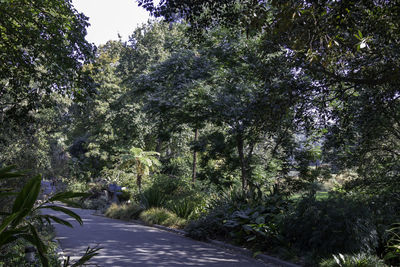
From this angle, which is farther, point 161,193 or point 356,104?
point 161,193

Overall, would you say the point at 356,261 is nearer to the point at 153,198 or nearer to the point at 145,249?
the point at 145,249

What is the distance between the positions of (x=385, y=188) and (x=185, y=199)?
7.70 m

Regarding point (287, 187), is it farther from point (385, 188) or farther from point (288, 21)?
point (288, 21)

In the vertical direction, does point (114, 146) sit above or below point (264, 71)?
above

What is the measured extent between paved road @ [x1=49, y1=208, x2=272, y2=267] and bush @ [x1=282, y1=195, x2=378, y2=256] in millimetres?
1215

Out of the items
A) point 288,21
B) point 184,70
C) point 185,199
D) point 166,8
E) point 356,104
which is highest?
point 184,70

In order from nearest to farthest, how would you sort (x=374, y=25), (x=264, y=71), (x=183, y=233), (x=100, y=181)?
(x=374, y=25) → (x=264, y=71) → (x=183, y=233) → (x=100, y=181)

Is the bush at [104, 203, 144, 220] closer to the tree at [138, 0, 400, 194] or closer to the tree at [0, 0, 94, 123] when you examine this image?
the tree at [0, 0, 94, 123]

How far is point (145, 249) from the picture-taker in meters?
9.46

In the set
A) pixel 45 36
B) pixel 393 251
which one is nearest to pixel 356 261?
pixel 393 251

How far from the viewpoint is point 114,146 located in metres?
31.2

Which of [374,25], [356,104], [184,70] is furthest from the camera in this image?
[184,70]

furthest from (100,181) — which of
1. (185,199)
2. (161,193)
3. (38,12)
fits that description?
(38,12)

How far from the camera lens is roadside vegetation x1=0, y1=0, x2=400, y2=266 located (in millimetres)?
6453
